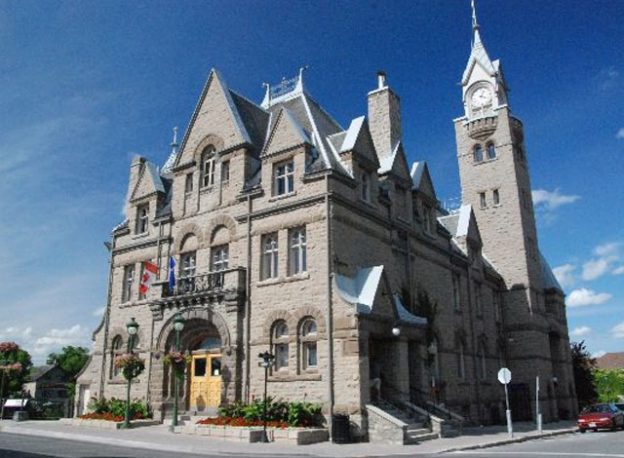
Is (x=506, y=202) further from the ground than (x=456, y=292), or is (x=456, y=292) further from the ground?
(x=506, y=202)

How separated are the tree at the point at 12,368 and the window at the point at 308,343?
20.3 metres

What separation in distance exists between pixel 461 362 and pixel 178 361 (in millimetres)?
16297

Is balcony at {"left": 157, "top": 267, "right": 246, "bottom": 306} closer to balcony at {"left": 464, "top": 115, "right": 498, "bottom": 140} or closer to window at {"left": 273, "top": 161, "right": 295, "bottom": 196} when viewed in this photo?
window at {"left": 273, "top": 161, "right": 295, "bottom": 196}

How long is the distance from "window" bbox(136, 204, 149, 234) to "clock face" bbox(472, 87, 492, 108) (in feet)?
91.9

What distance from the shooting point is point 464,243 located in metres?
36.1

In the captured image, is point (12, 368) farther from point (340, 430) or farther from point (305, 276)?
point (340, 430)

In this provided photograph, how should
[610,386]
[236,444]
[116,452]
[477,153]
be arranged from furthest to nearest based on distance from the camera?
[610,386]
[477,153]
[236,444]
[116,452]

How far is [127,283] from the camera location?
31109mm

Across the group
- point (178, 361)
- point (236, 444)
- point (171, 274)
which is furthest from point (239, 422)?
point (171, 274)

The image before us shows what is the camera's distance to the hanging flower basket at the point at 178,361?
2406 cm

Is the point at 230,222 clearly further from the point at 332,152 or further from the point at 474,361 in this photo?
the point at 474,361

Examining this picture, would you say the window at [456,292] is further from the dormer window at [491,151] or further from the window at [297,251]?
the dormer window at [491,151]

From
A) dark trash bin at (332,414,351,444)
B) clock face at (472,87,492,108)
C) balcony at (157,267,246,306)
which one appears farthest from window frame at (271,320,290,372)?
clock face at (472,87,492,108)

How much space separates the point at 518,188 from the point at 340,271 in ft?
77.2
